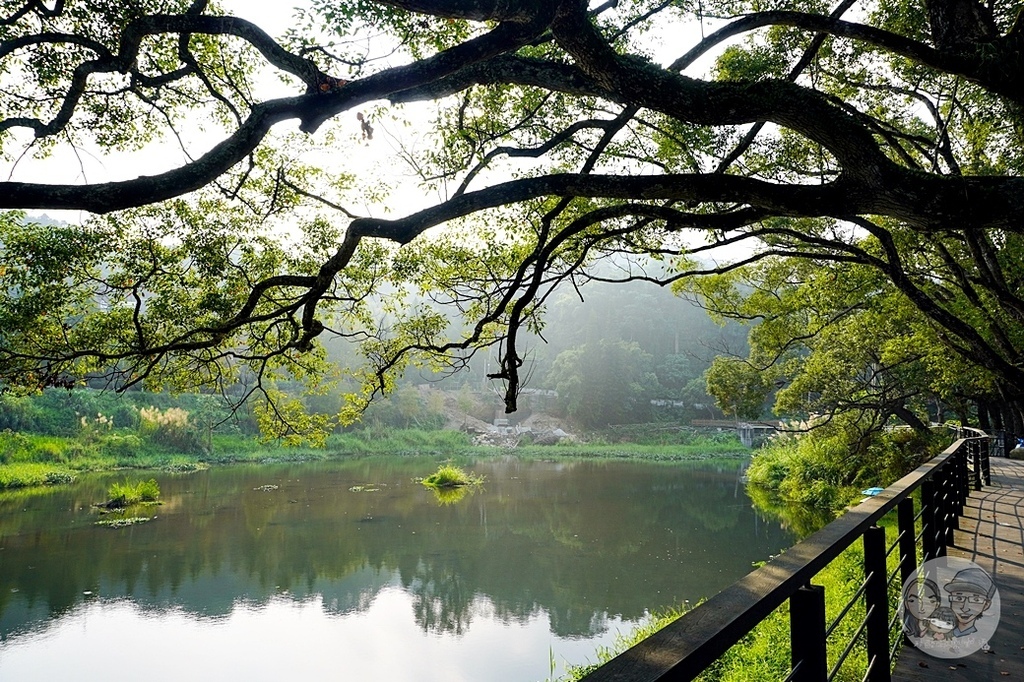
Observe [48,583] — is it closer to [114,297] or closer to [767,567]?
[114,297]

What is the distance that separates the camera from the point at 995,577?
140 inches

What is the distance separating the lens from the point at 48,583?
8.62m

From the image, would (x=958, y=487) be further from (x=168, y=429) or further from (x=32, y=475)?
(x=168, y=429)

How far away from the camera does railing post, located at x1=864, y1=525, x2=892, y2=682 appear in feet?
6.31

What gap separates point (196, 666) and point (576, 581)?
4794mm

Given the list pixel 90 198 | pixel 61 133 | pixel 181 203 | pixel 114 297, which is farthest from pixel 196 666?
pixel 90 198

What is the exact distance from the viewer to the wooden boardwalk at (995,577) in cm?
240

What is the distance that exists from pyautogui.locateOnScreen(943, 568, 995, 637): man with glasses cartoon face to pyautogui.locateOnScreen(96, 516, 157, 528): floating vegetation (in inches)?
504

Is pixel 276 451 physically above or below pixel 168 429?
below

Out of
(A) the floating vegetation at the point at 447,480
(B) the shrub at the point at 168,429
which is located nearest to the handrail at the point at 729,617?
(A) the floating vegetation at the point at 447,480

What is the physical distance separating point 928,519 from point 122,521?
43.1 ft

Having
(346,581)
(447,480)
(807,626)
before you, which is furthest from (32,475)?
(807,626)

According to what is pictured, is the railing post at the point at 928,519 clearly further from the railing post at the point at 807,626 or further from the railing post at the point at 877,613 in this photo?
the railing post at the point at 807,626

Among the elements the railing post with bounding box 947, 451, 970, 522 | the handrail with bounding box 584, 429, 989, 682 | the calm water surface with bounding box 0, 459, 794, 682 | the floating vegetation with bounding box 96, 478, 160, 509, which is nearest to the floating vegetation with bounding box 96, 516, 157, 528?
the calm water surface with bounding box 0, 459, 794, 682
